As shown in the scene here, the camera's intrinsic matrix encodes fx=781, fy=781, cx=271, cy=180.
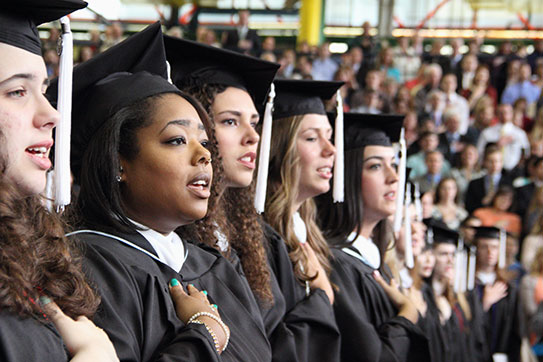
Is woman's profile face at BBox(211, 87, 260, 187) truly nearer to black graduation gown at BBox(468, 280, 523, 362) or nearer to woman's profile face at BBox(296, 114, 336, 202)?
woman's profile face at BBox(296, 114, 336, 202)

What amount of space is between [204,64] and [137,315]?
132 centimetres

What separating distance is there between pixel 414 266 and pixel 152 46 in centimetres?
332

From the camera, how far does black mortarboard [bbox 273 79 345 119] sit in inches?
149

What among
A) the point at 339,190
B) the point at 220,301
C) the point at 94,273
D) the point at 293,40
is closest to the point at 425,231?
the point at 339,190

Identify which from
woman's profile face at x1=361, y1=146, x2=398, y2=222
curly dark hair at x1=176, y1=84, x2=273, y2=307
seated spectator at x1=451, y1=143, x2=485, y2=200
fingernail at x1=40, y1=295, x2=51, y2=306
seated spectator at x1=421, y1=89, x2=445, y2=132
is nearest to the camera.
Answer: fingernail at x1=40, y1=295, x2=51, y2=306

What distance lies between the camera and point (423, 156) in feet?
29.1

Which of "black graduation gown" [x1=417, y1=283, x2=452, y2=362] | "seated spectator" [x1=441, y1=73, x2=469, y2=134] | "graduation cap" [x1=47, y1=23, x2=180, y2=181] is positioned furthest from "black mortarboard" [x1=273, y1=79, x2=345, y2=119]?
"seated spectator" [x1=441, y1=73, x2=469, y2=134]

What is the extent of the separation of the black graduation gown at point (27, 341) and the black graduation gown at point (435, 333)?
11.8ft

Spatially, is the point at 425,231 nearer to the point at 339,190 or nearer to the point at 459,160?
the point at 339,190

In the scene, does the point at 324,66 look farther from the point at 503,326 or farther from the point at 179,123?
the point at 179,123

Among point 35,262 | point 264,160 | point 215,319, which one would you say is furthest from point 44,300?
point 264,160

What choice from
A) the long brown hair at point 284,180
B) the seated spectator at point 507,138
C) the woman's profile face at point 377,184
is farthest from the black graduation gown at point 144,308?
the seated spectator at point 507,138

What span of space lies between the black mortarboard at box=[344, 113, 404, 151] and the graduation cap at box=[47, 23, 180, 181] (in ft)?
6.30

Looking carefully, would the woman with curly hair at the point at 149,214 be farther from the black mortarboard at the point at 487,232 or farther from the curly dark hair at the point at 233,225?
the black mortarboard at the point at 487,232
